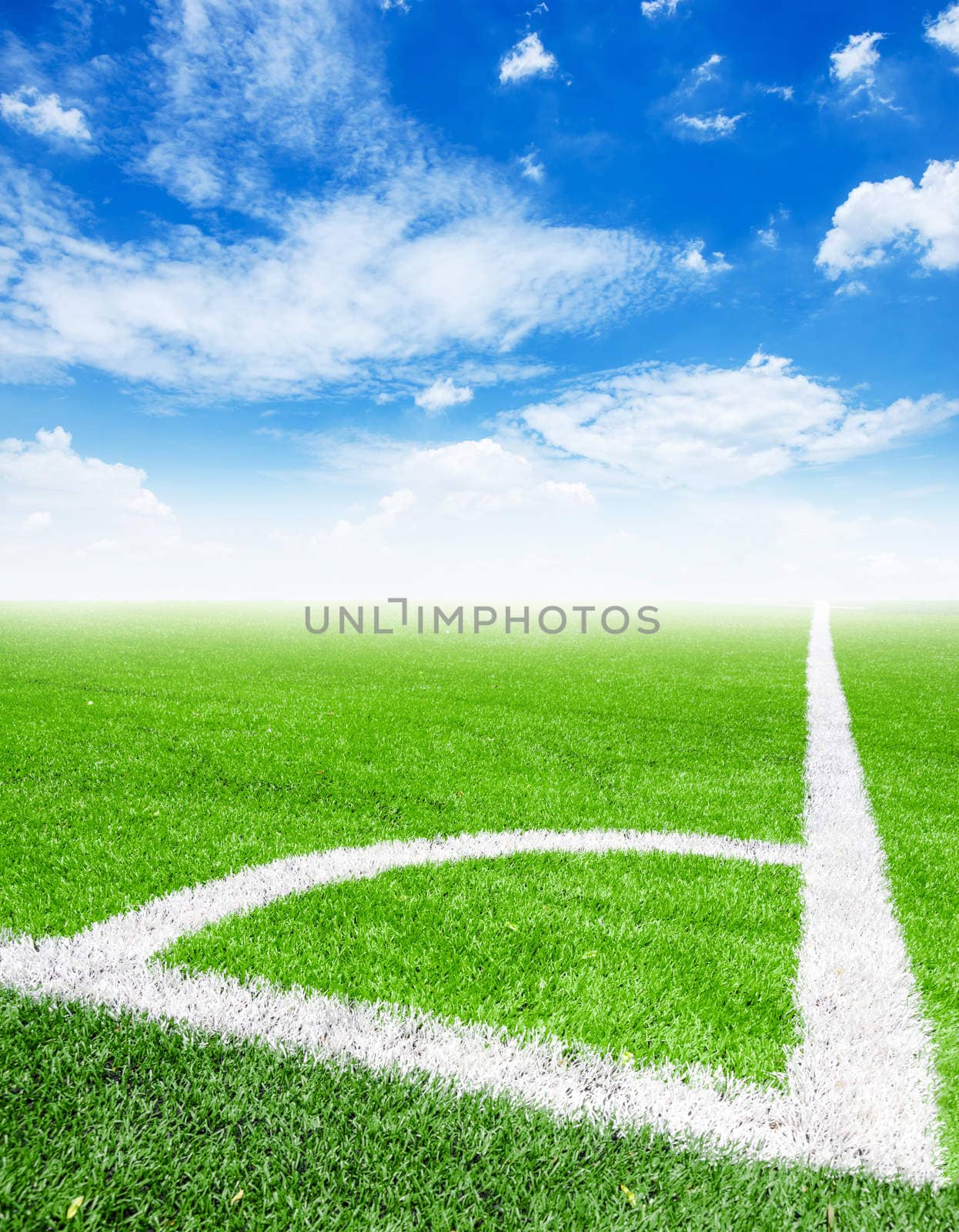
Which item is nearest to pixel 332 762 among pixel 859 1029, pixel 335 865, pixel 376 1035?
pixel 335 865

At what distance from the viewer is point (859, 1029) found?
2.45m

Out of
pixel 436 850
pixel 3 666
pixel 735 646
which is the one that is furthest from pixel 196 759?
pixel 735 646

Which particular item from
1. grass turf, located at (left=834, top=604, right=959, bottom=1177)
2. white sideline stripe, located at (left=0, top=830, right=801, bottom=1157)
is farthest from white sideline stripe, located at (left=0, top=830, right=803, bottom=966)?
grass turf, located at (left=834, top=604, right=959, bottom=1177)

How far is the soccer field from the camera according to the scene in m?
1.75

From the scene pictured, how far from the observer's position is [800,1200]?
1.76m

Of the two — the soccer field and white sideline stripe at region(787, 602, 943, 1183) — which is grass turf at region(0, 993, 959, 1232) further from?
white sideline stripe at region(787, 602, 943, 1183)

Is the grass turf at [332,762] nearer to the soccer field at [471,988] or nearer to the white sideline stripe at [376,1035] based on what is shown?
the soccer field at [471,988]

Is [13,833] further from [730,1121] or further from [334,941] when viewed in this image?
[730,1121]

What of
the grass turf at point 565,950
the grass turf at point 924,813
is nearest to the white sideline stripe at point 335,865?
the grass turf at point 565,950

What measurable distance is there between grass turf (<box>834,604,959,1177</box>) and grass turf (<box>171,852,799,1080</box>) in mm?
516

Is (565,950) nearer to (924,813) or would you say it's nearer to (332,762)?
(332,762)

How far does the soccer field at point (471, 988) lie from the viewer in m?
1.75

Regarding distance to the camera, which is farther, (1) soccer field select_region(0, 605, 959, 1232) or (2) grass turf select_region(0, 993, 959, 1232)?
(1) soccer field select_region(0, 605, 959, 1232)

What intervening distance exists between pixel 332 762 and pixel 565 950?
3426 mm
